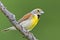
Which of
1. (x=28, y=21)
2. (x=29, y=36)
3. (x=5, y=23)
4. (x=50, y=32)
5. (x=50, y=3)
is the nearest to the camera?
(x=29, y=36)

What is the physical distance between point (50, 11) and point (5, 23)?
1.25m

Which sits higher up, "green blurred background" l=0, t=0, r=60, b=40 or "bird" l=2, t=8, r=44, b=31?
"green blurred background" l=0, t=0, r=60, b=40

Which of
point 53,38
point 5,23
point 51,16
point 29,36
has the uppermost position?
point 51,16

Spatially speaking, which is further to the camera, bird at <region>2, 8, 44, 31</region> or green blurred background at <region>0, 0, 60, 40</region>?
green blurred background at <region>0, 0, 60, 40</region>

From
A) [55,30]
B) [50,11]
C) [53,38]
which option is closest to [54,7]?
[50,11]

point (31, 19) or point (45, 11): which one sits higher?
point (45, 11)

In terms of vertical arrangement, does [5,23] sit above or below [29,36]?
above

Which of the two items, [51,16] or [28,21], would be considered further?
[51,16]

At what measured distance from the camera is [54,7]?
5.59 meters

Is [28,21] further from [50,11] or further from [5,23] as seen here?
[50,11]

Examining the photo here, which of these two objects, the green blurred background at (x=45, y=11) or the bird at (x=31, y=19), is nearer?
the bird at (x=31, y=19)

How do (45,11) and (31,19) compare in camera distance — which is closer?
(31,19)

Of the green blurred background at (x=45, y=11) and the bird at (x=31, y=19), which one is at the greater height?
the green blurred background at (x=45, y=11)

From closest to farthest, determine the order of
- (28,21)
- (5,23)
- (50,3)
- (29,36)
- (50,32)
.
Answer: (29,36) < (28,21) < (5,23) < (50,32) < (50,3)
